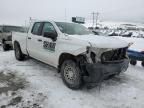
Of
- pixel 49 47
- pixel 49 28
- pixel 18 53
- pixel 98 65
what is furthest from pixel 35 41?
pixel 98 65

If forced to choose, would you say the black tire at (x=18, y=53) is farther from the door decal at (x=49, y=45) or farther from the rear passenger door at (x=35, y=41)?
the door decal at (x=49, y=45)

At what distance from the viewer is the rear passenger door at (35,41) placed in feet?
18.2

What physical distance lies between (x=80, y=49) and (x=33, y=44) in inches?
99.2

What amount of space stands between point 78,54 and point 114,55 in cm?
100

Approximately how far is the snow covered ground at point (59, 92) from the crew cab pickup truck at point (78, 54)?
40 cm

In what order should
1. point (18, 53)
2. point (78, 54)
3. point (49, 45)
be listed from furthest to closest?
1. point (18, 53)
2. point (49, 45)
3. point (78, 54)

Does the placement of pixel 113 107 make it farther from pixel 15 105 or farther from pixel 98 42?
pixel 15 105

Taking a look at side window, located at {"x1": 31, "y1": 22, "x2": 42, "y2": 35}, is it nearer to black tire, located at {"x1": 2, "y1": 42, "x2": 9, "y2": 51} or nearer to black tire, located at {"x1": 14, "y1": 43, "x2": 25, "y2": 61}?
black tire, located at {"x1": 14, "y1": 43, "x2": 25, "y2": 61}

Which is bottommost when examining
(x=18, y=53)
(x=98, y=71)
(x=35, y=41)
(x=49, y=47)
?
(x=18, y=53)

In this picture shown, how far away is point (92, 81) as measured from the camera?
12.9 ft

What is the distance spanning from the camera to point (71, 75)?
14.4ft

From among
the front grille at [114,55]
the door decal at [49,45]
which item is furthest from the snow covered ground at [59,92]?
the door decal at [49,45]

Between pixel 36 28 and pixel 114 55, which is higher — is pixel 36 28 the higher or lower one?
the higher one

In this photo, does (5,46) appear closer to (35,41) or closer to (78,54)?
(35,41)
